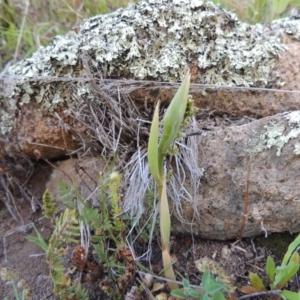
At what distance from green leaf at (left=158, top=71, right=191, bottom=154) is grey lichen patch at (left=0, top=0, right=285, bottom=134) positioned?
1.48 feet

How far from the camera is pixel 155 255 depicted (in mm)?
1195

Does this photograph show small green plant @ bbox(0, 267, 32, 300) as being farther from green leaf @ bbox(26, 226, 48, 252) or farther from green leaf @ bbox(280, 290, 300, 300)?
green leaf @ bbox(280, 290, 300, 300)

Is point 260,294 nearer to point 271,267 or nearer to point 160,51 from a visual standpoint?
point 271,267

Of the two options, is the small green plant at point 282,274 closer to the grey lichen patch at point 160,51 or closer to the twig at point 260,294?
the twig at point 260,294

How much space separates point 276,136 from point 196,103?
31 cm

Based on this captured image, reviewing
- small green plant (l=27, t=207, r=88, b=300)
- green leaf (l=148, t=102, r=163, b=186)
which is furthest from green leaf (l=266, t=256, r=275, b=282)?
small green plant (l=27, t=207, r=88, b=300)

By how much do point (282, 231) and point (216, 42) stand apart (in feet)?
2.14

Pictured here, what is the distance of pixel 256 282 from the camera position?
100 cm

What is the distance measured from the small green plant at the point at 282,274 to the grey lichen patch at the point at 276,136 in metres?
0.29

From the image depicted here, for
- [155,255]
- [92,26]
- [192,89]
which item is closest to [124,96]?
[192,89]

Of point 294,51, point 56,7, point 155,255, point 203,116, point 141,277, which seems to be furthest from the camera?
point 56,7

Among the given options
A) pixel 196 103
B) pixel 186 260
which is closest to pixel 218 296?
pixel 186 260

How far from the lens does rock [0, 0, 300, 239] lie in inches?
45.9

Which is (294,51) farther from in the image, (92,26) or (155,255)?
(155,255)
